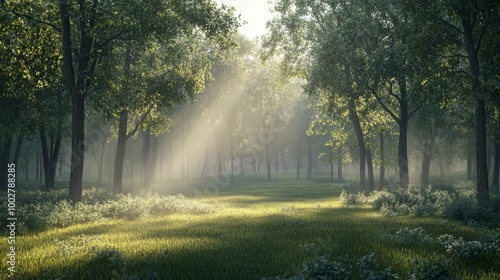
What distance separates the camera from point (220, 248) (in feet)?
31.7

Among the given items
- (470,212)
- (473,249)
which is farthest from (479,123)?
(473,249)

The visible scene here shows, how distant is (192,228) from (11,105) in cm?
2246

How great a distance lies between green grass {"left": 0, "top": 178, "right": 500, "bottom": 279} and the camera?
24.5 ft

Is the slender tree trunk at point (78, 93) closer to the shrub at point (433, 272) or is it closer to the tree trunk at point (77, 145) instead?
the tree trunk at point (77, 145)

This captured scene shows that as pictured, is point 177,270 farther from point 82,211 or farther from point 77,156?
point 77,156

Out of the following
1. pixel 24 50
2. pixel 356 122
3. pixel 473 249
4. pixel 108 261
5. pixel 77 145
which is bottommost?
pixel 108 261

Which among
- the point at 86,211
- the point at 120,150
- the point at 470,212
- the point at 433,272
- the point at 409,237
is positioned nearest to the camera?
the point at 433,272

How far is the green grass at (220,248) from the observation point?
293 inches

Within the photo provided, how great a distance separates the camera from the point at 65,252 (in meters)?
9.03

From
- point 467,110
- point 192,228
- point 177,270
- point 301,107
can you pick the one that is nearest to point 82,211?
point 192,228

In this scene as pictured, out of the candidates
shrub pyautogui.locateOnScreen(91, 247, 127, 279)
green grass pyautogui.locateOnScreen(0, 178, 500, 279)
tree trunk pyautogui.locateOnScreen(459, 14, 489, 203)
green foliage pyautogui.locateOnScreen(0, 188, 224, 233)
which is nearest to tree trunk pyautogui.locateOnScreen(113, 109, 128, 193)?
green foliage pyautogui.locateOnScreen(0, 188, 224, 233)

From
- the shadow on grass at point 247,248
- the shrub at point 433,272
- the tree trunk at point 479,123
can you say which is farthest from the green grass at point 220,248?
the tree trunk at point 479,123

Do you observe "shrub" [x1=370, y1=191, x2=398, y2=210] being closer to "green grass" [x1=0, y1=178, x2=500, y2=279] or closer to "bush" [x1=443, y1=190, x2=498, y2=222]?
"bush" [x1=443, y1=190, x2=498, y2=222]

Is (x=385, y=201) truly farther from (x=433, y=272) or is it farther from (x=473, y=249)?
(x=433, y=272)
